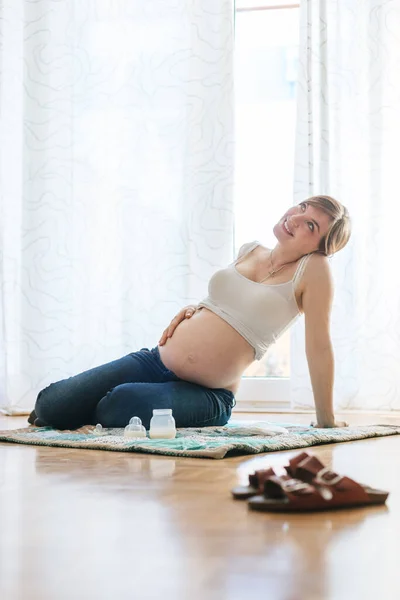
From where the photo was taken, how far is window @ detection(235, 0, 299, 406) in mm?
3668

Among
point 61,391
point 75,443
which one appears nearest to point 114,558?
point 75,443

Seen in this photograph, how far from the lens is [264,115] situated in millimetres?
3709

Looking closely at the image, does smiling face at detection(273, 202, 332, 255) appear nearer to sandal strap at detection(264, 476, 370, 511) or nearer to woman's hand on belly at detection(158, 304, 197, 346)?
woman's hand on belly at detection(158, 304, 197, 346)

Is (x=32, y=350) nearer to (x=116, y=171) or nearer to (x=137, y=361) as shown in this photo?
(x=116, y=171)

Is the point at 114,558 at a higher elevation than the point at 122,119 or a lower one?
lower

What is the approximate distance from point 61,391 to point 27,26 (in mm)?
1861

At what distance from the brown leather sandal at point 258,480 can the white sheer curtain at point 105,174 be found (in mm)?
2190

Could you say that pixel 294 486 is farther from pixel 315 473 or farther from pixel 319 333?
pixel 319 333

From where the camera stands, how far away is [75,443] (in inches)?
77.1

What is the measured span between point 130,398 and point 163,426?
26 cm

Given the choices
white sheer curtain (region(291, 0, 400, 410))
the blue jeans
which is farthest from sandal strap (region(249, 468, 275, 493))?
white sheer curtain (region(291, 0, 400, 410))

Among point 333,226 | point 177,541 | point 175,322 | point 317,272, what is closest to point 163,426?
point 175,322

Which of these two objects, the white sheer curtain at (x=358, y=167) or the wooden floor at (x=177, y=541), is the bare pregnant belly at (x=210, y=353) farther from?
the white sheer curtain at (x=358, y=167)

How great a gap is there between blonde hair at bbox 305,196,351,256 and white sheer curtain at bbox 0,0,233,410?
1.07 metres
